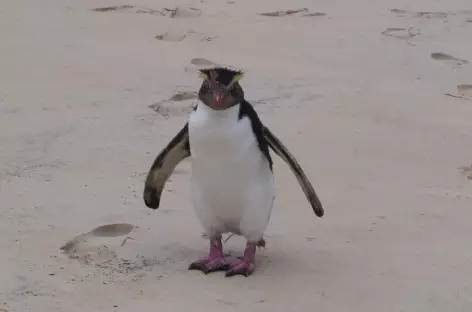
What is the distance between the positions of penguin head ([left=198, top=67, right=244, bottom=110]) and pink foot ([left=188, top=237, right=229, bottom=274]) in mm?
505

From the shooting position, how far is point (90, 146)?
396 centimetres

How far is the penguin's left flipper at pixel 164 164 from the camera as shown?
288 centimetres

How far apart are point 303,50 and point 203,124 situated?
298 cm

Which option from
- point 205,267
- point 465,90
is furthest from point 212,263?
point 465,90

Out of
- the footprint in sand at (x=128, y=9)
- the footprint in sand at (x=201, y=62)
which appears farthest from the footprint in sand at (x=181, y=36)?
the footprint in sand at (x=128, y=9)

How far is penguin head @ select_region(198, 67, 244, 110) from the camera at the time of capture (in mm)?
2613

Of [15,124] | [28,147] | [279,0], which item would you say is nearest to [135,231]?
[28,147]

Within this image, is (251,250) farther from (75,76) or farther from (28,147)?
(75,76)

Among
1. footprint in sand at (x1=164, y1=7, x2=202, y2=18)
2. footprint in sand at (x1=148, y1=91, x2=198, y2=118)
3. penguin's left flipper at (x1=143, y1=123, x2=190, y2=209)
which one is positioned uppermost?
penguin's left flipper at (x1=143, y1=123, x2=190, y2=209)

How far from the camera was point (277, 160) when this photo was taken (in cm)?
389

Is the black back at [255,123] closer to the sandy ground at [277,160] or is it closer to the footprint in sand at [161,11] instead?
the sandy ground at [277,160]

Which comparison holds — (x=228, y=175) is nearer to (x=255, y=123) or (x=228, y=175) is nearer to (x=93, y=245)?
(x=255, y=123)

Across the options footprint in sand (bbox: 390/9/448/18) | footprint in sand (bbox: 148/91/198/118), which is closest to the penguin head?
footprint in sand (bbox: 148/91/198/118)

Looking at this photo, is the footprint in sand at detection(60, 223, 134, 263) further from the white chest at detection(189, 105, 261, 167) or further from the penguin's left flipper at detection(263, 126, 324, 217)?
the penguin's left flipper at detection(263, 126, 324, 217)
